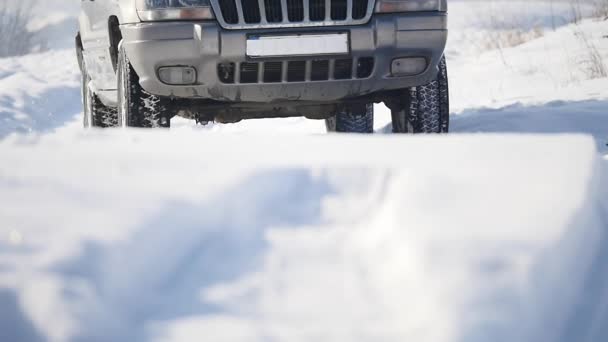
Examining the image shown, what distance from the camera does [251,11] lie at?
366cm

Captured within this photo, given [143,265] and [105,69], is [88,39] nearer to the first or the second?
[105,69]

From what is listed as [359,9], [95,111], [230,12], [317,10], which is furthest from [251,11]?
[95,111]

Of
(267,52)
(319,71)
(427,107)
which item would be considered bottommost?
(427,107)

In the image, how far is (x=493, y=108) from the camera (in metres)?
5.77

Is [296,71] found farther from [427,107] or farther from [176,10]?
[427,107]

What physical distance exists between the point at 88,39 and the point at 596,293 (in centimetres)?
409

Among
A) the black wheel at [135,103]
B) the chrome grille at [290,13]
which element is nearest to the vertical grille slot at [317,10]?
the chrome grille at [290,13]

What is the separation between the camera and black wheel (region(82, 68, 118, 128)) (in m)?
5.42

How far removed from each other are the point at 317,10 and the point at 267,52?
13.2 inches

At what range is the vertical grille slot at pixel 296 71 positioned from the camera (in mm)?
3699

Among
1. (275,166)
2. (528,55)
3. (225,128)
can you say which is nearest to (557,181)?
(275,166)

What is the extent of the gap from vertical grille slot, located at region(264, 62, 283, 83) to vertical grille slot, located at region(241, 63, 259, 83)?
47 mm

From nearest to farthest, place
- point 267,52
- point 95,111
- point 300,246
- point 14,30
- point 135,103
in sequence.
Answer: point 300,246 < point 267,52 < point 135,103 < point 95,111 < point 14,30

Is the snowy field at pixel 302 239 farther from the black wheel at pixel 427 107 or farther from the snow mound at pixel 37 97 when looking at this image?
the snow mound at pixel 37 97
